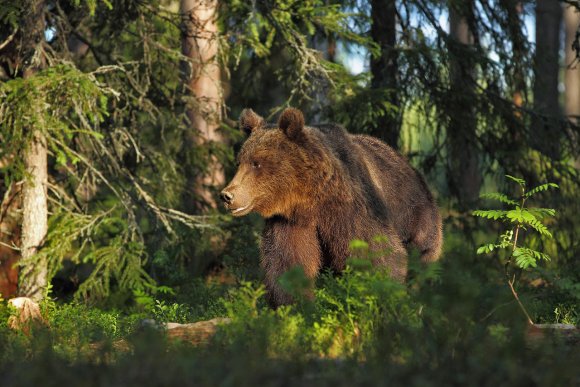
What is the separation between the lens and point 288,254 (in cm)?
746

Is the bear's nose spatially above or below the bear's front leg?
above

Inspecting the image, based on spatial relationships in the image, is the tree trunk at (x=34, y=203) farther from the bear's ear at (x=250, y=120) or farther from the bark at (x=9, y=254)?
the bear's ear at (x=250, y=120)

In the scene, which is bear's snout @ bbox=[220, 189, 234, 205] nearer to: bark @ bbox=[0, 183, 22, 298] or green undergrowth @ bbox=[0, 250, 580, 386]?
green undergrowth @ bbox=[0, 250, 580, 386]

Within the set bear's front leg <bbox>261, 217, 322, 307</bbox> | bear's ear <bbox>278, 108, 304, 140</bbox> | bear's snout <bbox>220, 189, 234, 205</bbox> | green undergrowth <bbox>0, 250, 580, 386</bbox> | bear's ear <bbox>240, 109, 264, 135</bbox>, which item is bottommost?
green undergrowth <bbox>0, 250, 580, 386</bbox>

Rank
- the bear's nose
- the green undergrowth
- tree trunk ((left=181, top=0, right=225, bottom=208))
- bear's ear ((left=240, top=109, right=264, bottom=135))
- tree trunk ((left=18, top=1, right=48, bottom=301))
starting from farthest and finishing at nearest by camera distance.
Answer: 1. tree trunk ((left=181, top=0, right=225, bottom=208))
2. tree trunk ((left=18, top=1, right=48, bottom=301))
3. bear's ear ((left=240, top=109, right=264, bottom=135))
4. the bear's nose
5. the green undergrowth

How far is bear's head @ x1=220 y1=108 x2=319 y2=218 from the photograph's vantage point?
750 centimetres

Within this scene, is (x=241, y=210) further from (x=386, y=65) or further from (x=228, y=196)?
(x=386, y=65)

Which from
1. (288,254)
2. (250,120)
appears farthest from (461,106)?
(288,254)

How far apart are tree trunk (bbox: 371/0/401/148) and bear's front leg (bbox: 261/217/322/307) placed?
5.14m

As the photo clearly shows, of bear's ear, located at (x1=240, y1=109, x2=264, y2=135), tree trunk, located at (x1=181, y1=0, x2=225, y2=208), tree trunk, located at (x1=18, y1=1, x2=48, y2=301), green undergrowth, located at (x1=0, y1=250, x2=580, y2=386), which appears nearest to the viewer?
green undergrowth, located at (x1=0, y1=250, x2=580, y2=386)

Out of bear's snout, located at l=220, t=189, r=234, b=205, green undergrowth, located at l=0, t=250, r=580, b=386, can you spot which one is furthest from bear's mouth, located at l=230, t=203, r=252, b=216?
green undergrowth, located at l=0, t=250, r=580, b=386

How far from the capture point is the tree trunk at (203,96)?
1166 cm

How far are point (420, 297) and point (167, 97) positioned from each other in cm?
748

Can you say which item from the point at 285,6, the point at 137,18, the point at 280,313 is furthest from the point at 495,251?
the point at 280,313
